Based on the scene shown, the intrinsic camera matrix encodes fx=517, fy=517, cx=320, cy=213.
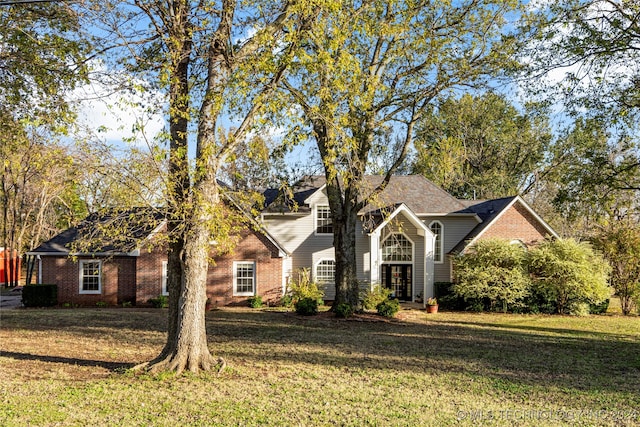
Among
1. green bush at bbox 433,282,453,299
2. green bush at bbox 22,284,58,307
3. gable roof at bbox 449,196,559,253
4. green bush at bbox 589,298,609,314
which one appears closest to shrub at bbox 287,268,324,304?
green bush at bbox 433,282,453,299

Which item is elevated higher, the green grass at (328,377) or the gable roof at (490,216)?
the gable roof at (490,216)

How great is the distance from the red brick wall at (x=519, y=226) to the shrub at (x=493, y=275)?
2.13 m

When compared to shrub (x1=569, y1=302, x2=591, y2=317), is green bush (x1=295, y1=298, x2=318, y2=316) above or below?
above

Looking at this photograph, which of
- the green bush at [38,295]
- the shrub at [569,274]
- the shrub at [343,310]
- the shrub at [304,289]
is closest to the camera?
the shrub at [343,310]

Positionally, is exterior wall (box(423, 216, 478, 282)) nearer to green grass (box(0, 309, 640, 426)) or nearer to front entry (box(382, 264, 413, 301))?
front entry (box(382, 264, 413, 301))

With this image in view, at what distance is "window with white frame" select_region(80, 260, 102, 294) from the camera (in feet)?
78.6

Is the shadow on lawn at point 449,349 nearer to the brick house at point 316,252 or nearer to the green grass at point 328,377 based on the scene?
the green grass at point 328,377

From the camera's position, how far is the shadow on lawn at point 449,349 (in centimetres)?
1061

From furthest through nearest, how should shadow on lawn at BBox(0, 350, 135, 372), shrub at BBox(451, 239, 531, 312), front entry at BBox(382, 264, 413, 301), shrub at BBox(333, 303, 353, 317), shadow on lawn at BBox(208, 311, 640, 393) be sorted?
front entry at BBox(382, 264, 413, 301), shrub at BBox(451, 239, 531, 312), shrub at BBox(333, 303, 353, 317), shadow on lawn at BBox(208, 311, 640, 393), shadow on lawn at BBox(0, 350, 135, 372)

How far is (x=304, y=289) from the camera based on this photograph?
23.6 m

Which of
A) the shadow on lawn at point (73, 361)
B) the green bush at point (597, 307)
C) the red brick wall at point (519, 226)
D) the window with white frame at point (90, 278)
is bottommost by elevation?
the green bush at point (597, 307)

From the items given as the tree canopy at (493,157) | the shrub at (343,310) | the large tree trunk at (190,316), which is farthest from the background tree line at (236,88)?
the tree canopy at (493,157)

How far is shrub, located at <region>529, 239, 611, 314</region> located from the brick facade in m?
12.0

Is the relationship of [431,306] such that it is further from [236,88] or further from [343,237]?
[236,88]
